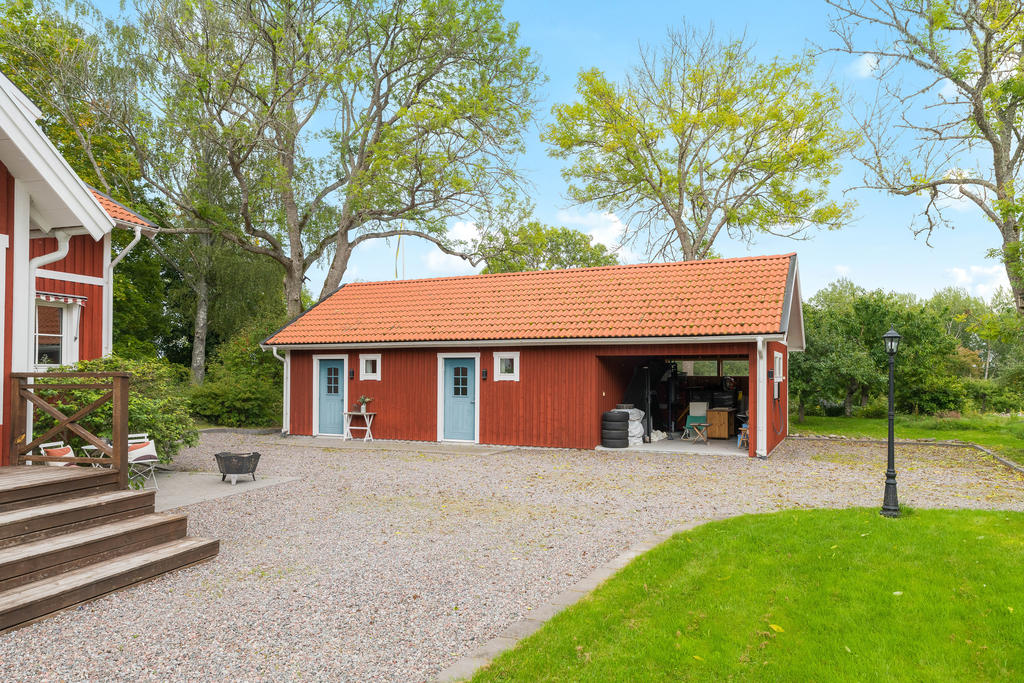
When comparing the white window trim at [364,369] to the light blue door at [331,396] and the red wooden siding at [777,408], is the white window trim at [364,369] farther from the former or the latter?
the red wooden siding at [777,408]

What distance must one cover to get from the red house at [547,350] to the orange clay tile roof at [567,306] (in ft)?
0.14

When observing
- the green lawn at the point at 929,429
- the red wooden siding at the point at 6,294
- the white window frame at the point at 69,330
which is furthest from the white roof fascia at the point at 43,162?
the green lawn at the point at 929,429

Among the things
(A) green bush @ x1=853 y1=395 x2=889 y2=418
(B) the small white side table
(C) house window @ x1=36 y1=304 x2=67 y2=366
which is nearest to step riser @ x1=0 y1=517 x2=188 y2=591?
(C) house window @ x1=36 y1=304 x2=67 y2=366

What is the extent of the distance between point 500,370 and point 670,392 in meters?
5.05

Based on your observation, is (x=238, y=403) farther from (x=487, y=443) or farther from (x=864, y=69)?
(x=864, y=69)

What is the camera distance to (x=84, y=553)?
5426 millimetres

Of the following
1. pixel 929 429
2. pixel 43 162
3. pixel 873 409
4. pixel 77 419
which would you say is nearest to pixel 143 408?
pixel 77 419

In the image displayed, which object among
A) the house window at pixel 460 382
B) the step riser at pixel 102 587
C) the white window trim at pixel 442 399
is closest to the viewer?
the step riser at pixel 102 587

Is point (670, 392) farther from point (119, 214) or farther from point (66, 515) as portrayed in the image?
point (66, 515)

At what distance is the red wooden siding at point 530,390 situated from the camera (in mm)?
15188

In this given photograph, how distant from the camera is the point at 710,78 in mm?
29516

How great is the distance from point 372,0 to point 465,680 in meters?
26.7

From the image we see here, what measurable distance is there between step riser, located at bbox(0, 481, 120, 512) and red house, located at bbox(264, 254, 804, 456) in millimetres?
10034

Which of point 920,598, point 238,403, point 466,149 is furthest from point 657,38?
point 920,598
